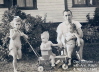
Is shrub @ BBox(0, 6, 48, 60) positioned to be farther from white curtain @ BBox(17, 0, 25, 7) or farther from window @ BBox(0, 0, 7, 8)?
window @ BBox(0, 0, 7, 8)

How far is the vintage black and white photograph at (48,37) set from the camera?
3047mm

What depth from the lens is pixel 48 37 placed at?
10.3 feet

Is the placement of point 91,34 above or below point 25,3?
below

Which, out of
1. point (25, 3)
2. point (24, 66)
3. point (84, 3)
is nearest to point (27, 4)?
point (25, 3)

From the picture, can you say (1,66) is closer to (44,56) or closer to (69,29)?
(44,56)

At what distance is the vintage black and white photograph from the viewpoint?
3.05 m

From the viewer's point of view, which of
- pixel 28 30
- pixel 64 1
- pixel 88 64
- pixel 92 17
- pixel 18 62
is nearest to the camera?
pixel 88 64

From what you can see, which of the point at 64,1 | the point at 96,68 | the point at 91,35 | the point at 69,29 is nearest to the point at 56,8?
the point at 64,1

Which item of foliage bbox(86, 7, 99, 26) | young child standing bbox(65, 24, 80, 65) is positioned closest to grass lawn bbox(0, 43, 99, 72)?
young child standing bbox(65, 24, 80, 65)

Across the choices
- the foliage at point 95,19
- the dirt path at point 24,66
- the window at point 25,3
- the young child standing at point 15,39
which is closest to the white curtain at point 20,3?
the window at point 25,3

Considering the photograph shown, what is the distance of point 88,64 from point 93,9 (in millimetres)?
1407

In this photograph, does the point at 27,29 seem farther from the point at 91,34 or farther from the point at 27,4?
the point at 91,34

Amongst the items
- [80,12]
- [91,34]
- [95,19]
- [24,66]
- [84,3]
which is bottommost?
[24,66]

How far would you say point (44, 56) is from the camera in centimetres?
305
